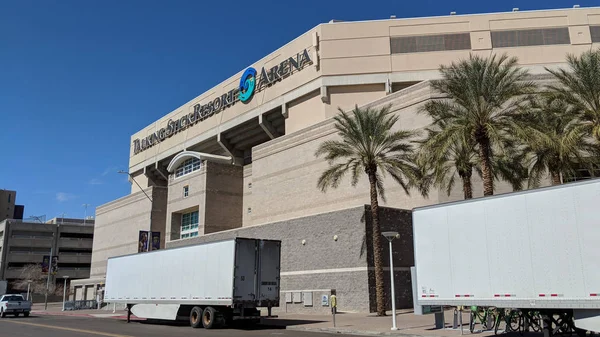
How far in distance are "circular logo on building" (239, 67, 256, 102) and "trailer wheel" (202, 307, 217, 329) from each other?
3308 centimetres

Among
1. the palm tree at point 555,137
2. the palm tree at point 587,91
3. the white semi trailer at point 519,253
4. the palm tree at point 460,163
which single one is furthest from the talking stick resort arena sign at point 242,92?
the white semi trailer at point 519,253

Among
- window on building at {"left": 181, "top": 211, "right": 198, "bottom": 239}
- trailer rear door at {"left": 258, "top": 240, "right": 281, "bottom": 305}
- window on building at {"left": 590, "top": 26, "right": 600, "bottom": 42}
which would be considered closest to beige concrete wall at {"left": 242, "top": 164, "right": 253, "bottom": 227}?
window on building at {"left": 181, "top": 211, "right": 198, "bottom": 239}

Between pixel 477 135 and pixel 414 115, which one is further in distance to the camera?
pixel 414 115

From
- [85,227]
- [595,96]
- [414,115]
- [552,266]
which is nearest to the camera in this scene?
[552,266]

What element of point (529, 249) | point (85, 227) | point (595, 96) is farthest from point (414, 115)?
point (85, 227)

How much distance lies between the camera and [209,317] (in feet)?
74.5

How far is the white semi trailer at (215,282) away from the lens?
882 inches

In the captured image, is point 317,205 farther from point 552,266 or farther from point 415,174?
point 552,266

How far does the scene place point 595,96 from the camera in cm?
2381

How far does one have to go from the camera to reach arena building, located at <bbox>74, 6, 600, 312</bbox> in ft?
107

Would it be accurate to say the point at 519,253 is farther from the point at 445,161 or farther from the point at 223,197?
the point at 223,197

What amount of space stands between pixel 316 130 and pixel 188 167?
64.6 ft

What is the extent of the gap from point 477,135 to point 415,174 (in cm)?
510

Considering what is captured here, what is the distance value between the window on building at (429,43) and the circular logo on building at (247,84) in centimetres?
1600
